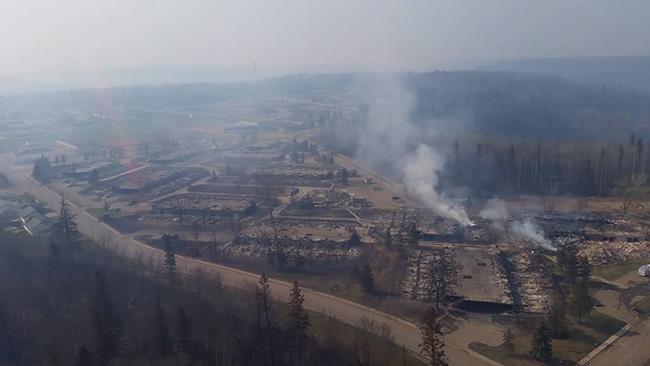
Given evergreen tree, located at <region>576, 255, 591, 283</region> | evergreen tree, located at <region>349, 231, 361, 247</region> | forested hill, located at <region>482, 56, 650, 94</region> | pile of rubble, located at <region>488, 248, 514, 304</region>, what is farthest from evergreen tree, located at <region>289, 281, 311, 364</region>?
forested hill, located at <region>482, 56, 650, 94</region>

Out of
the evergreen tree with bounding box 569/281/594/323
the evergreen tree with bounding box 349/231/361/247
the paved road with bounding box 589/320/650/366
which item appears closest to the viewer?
the paved road with bounding box 589/320/650/366

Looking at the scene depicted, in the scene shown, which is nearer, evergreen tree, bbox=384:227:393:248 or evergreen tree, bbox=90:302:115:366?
evergreen tree, bbox=90:302:115:366

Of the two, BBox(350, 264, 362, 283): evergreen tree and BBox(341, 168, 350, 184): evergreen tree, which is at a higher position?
BBox(341, 168, 350, 184): evergreen tree

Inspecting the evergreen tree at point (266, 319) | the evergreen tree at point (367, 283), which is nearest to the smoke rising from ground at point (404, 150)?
the evergreen tree at point (367, 283)

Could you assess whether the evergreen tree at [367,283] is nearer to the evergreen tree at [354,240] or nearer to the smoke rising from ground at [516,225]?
the evergreen tree at [354,240]

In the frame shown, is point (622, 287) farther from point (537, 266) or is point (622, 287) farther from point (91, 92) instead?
point (91, 92)

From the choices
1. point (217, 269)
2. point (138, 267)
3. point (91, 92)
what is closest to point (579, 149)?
point (217, 269)

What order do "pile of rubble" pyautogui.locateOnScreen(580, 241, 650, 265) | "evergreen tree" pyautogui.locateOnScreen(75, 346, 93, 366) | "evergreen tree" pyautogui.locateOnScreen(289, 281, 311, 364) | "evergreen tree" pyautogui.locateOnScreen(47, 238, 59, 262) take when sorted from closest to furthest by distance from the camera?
1. "evergreen tree" pyautogui.locateOnScreen(75, 346, 93, 366)
2. "evergreen tree" pyautogui.locateOnScreen(289, 281, 311, 364)
3. "evergreen tree" pyautogui.locateOnScreen(47, 238, 59, 262)
4. "pile of rubble" pyautogui.locateOnScreen(580, 241, 650, 265)

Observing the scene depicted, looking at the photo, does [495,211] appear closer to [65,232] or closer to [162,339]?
[162,339]

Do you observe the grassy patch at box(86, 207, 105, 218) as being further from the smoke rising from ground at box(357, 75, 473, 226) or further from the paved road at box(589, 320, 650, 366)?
the paved road at box(589, 320, 650, 366)
